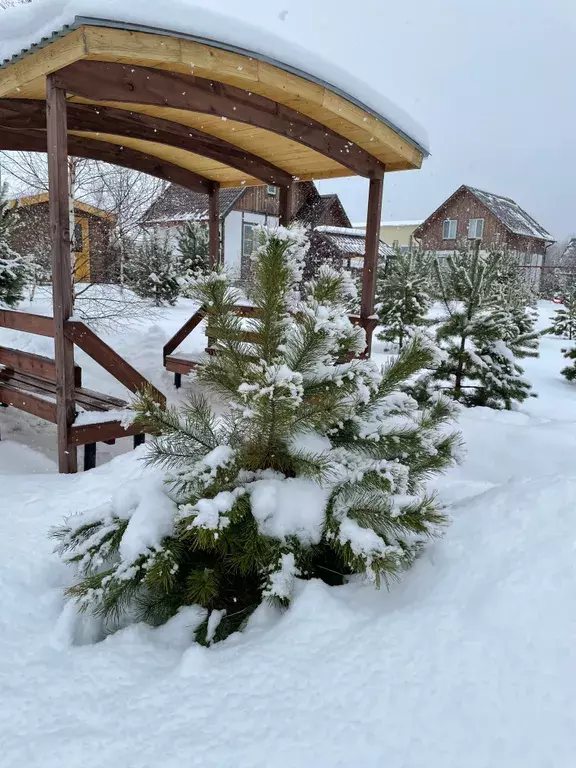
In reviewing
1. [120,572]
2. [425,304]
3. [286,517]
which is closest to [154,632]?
[120,572]

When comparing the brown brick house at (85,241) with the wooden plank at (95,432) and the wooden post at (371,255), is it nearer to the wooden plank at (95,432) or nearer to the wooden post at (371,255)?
the wooden post at (371,255)

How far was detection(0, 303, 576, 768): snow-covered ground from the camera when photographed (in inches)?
52.7

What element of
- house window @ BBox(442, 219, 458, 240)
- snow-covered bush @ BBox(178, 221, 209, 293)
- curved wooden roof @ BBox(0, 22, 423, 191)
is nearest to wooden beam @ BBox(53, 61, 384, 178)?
curved wooden roof @ BBox(0, 22, 423, 191)

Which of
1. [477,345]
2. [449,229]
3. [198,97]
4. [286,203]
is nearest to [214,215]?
[286,203]

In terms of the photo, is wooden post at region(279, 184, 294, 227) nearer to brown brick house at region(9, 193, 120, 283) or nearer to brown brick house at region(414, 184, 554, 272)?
brown brick house at region(9, 193, 120, 283)

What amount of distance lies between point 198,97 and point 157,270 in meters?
14.5

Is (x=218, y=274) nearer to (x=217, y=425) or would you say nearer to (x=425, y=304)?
(x=217, y=425)

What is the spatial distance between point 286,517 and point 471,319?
5425 millimetres

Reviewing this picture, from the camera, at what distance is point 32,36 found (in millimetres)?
3350

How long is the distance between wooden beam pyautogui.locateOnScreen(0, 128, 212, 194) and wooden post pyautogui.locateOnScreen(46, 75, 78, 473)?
212cm

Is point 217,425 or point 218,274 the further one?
point 217,425

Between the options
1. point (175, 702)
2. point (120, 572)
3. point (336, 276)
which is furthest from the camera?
point (336, 276)

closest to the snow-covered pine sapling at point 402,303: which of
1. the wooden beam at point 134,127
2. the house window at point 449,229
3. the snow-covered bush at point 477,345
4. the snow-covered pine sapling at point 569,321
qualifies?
the snow-covered pine sapling at point 569,321

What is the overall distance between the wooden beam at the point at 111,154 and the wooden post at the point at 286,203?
3.77 feet
